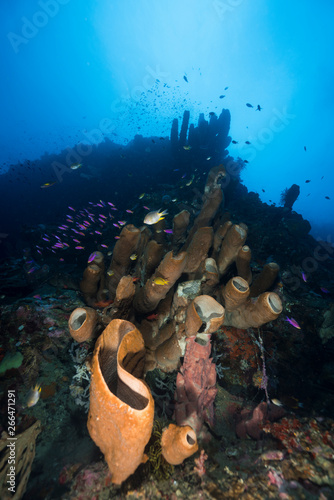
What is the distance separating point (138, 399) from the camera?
1609 mm

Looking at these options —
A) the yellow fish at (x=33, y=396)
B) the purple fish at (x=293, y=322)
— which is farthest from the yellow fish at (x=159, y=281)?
the purple fish at (x=293, y=322)

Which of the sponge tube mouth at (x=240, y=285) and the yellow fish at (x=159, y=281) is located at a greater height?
the sponge tube mouth at (x=240, y=285)

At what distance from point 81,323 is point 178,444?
1.49 metres

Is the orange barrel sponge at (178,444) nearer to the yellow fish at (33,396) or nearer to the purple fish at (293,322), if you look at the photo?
the yellow fish at (33,396)

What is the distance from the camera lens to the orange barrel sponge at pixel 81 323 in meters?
2.28

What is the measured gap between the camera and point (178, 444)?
1576mm

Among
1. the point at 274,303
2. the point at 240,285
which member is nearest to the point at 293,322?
the point at 274,303

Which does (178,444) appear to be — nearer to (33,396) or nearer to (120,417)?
(120,417)

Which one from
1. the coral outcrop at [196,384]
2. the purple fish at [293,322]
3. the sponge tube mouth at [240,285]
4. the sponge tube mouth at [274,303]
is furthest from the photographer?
the purple fish at [293,322]

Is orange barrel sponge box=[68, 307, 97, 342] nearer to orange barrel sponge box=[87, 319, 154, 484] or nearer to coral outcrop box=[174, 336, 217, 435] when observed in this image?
orange barrel sponge box=[87, 319, 154, 484]

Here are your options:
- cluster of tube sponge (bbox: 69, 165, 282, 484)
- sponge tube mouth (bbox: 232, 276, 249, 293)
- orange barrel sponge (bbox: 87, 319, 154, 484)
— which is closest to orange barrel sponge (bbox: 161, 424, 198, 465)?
cluster of tube sponge (bbox: 69, 165, 282, 484)

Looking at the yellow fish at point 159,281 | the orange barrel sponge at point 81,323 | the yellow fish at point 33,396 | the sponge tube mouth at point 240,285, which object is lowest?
the yellow fish at point 33,396

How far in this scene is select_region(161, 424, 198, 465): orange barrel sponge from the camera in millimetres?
1564

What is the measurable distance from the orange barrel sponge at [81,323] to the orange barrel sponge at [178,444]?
1.27m
